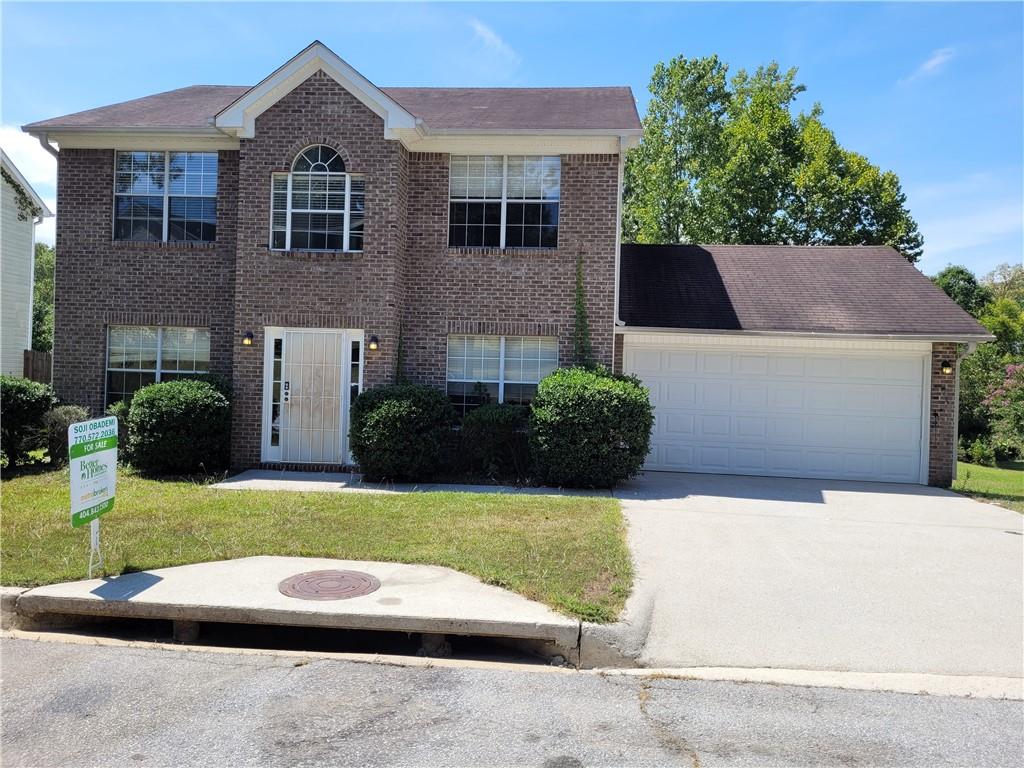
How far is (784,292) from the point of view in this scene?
14.1m

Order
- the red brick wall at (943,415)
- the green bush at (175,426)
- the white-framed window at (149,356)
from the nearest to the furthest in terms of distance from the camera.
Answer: the green bush at (175,426), the red brick wall at (943,415), the white-framed window at (149,356)

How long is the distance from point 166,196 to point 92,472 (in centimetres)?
822

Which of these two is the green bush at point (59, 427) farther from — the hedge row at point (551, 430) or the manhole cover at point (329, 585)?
the manhole cover at point (329, 585)

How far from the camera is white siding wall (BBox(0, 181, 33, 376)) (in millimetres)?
21828

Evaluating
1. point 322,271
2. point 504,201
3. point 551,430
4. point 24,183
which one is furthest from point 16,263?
point 551,430

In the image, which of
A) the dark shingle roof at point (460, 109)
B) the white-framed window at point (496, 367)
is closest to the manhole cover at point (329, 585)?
the white-framed window at point (496, 367)

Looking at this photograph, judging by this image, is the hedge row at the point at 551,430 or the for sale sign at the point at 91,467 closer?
the for sale sign at the point at 91,467

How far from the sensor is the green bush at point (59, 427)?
11898 mm

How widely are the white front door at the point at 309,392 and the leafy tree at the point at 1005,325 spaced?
2657cm

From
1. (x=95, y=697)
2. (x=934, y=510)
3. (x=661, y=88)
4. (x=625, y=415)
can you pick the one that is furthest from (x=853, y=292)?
(x=661, y=88)

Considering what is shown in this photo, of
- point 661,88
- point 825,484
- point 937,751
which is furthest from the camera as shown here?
point 661,88

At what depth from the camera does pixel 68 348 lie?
13102 millimetres

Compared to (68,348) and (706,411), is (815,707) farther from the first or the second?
(68,348)

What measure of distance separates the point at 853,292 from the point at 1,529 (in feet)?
44.2
